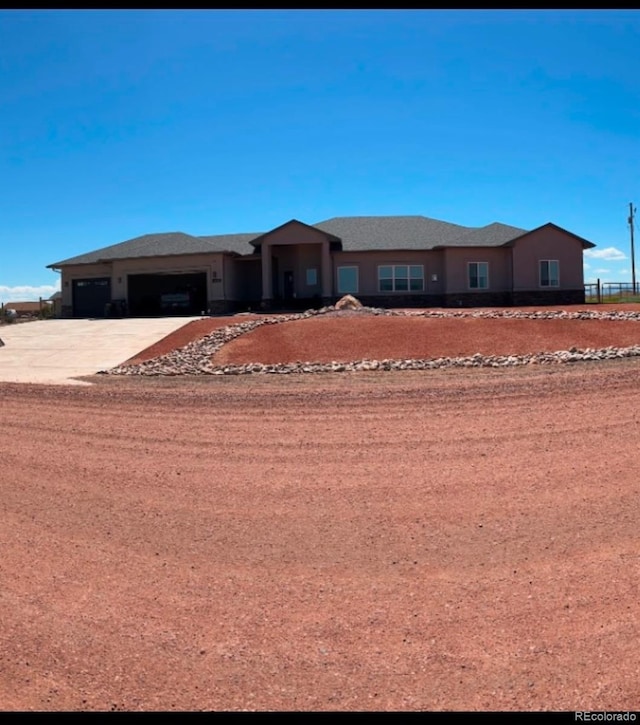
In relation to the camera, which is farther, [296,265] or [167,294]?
[167,294]

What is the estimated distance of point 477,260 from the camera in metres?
42.7

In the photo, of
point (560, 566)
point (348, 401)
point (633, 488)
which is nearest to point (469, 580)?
point (560, 566)

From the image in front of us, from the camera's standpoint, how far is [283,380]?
59.3 ft

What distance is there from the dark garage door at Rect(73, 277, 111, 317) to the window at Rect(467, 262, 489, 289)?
23.3 meters

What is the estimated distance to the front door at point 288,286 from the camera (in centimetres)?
4441

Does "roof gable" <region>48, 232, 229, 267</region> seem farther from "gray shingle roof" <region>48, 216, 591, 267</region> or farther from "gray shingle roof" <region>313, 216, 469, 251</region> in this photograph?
"gray shingle roof" <region>313, 216, 469, 251</region>

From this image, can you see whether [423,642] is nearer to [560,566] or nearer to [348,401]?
[560,566]

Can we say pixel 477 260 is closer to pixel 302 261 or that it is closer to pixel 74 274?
pixel 302 261

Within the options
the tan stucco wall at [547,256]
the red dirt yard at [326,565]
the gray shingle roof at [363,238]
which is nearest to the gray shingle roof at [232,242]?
the gray shingle roof at [363,238]

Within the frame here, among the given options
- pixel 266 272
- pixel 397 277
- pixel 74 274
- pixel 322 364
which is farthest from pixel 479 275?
pixel 74 274

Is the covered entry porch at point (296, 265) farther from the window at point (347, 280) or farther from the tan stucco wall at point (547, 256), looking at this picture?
the tan stucco wall at point (547, 256)

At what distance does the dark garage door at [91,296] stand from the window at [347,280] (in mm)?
15705

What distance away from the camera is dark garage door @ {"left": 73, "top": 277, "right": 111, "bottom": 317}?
156 ft

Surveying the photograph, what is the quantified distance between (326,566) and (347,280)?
3740cm
